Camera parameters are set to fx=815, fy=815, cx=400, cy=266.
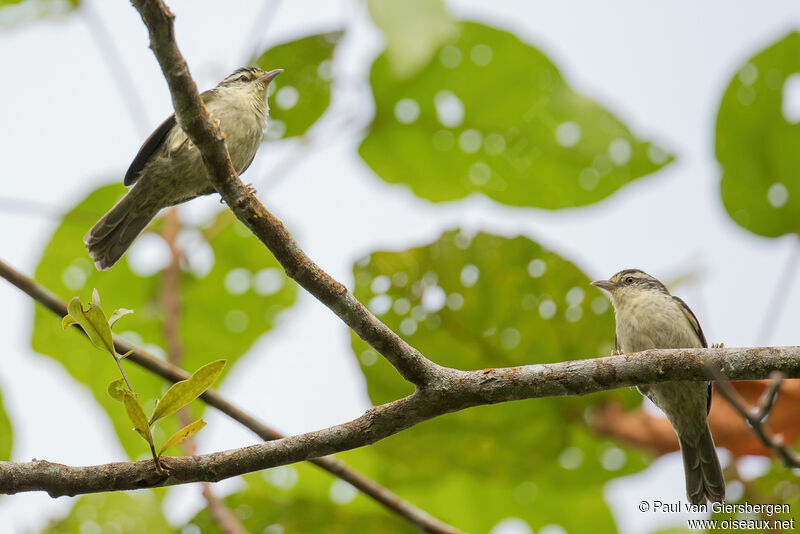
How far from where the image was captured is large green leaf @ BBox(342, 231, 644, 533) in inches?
164

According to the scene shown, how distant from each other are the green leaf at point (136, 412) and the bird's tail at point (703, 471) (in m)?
2.94

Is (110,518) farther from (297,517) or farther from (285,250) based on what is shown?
(285,250)

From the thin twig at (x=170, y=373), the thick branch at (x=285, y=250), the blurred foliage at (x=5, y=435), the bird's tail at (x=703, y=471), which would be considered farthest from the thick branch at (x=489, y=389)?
the blurred foliage at (x=5, y=435)

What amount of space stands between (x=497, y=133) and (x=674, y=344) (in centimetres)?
160

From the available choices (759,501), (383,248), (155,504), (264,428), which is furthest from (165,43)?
(759,501)

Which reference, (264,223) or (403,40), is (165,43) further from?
(403,40)

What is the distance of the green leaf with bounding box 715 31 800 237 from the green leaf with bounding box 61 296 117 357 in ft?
10.4

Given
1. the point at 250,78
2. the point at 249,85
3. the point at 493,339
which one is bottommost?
the point at 493,339

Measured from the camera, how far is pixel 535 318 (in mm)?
4234

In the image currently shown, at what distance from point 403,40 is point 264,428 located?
7.20ft

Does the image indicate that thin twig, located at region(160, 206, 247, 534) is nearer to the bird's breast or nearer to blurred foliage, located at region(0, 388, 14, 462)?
blurred foliage, located at region(0, 388, 14, 462)

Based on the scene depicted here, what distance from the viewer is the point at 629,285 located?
16.3ft

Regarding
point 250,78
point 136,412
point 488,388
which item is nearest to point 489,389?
point 488,388

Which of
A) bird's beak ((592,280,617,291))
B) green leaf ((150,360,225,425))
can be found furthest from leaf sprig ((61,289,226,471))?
bird's beak ((592,280,617,291))
